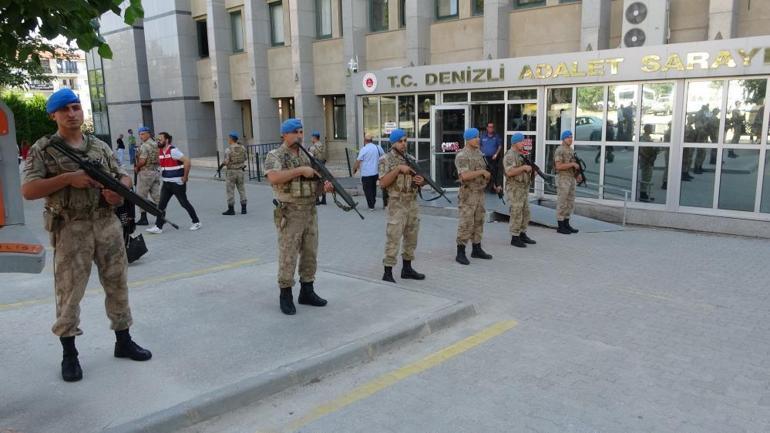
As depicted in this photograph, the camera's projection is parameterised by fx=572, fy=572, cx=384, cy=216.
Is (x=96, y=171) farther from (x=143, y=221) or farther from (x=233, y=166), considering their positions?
(x=233, y=166)

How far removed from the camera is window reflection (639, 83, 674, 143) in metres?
10.7

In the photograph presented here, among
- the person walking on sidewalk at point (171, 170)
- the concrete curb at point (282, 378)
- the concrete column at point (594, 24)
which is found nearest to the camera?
the concrete curb at point (282, 378)

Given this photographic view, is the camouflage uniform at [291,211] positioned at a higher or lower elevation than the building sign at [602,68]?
lower

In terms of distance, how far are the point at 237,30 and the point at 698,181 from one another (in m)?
19.7

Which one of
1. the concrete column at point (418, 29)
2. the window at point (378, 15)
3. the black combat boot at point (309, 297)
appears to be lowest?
the black combat boot at point (309, 297)

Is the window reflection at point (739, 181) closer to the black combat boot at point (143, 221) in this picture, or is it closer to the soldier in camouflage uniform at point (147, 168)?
the soldier in camouflage uniform at point (147, 168)

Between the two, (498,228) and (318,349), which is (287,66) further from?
(318,349)

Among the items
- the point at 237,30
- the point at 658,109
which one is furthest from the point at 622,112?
the point at 237,30

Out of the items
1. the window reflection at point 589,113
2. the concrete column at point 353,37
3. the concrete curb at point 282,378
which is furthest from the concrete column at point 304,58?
the concrete curb at point 282,378

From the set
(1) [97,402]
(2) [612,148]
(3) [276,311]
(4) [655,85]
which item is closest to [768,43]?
(4) [655,85]

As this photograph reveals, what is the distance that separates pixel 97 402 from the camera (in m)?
3.85

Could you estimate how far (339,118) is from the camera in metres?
22.5

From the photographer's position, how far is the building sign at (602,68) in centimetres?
957

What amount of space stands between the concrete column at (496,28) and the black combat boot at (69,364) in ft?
42.9
